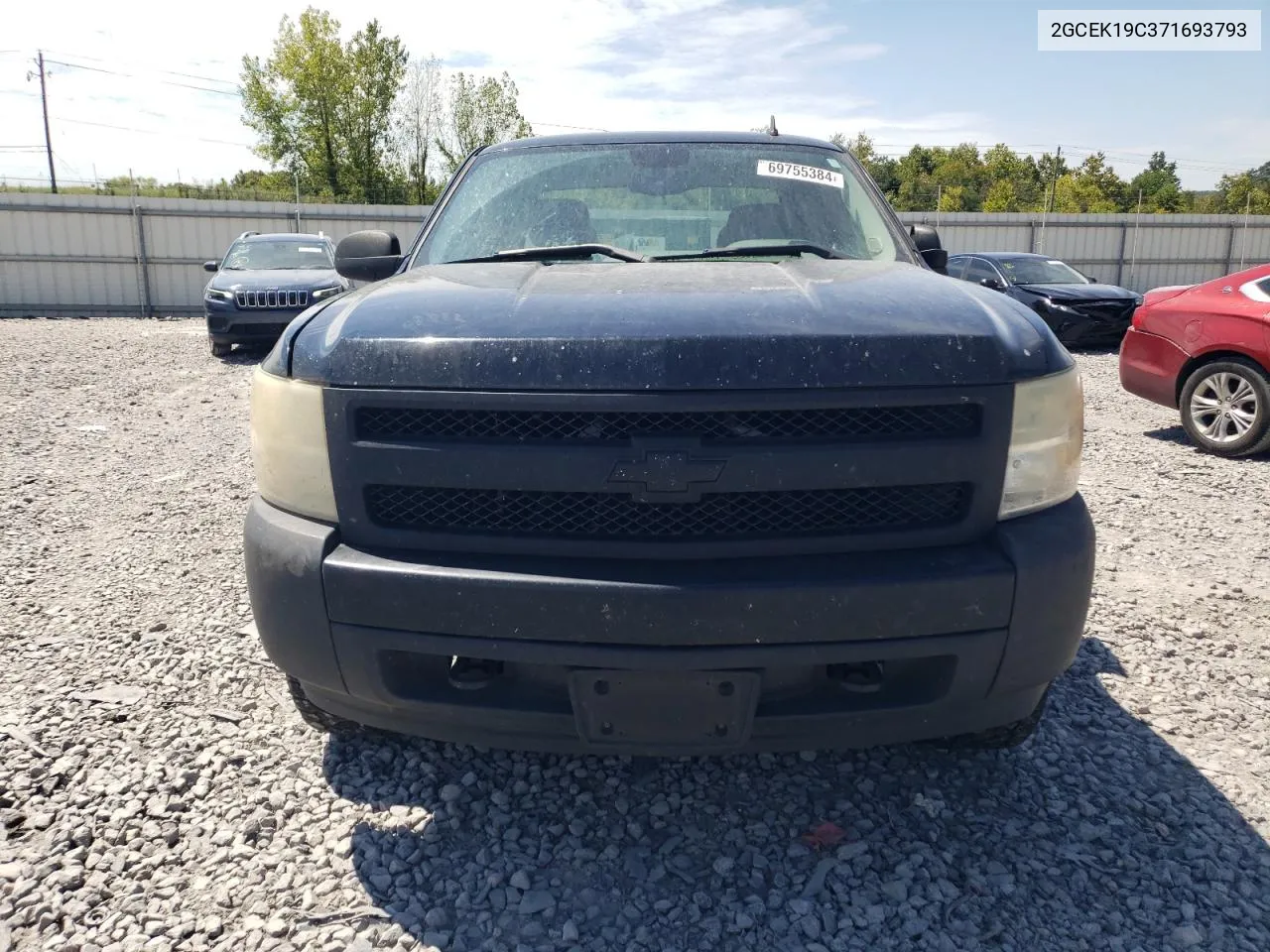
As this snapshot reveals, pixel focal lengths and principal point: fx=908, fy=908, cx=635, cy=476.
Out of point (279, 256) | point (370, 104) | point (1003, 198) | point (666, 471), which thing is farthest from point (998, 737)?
point (1003, 198)

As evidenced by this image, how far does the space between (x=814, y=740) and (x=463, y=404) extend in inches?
42.2

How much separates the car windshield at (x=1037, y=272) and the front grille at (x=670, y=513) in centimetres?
1326

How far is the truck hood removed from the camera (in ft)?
6.18

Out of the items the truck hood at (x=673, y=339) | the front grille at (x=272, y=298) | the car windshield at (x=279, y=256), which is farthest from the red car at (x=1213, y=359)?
the car windshield at (x=279, y=256)

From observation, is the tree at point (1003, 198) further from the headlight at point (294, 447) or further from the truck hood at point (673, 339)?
the headlight at point (294, 447)

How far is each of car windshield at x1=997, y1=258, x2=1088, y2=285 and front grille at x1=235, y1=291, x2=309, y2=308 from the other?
10.3m

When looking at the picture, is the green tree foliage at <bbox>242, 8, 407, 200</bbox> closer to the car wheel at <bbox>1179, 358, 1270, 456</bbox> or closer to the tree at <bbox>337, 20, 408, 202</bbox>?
the tree at <bbox>337, 20, 408, 202</bbox>

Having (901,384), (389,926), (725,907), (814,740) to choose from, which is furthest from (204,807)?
(901,384)

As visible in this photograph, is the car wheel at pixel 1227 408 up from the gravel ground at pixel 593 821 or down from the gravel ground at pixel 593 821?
up

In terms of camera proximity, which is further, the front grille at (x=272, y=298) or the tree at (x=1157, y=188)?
the tree at (x=1157, y=188)

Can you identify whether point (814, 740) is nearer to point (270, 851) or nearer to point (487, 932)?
point (487, 932)

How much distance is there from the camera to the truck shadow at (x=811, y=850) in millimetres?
2043

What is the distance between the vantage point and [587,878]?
7.25 feet

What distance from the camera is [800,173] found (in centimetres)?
331
